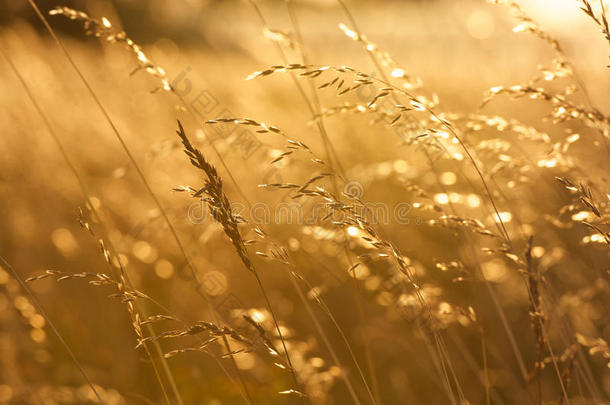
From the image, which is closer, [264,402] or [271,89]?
[264,402]

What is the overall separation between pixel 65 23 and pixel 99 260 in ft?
83.0

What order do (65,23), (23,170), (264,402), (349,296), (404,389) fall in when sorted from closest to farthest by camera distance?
(264,402)
(404,389)
(349,296)
(23,170)
(65,23)

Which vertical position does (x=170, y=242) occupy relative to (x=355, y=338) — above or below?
above

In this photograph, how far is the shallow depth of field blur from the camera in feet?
4.45

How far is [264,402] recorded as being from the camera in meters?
2.01

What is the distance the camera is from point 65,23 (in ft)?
80.2

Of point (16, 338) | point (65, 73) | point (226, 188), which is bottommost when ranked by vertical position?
point (16, 338)

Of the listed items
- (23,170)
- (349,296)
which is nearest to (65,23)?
(23,170)

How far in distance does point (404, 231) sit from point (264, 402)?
1.61 meters

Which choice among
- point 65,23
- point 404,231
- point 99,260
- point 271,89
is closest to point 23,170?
point 99,260

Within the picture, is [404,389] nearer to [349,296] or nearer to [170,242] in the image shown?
[349,296]

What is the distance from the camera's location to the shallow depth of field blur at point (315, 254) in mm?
1356

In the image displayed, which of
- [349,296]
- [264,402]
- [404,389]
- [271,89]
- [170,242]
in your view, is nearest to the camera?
[264,402]

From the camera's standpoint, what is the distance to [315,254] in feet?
9.34
